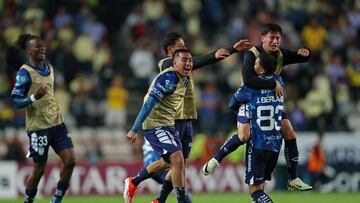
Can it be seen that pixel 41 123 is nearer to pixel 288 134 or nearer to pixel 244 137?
pixel 244 137

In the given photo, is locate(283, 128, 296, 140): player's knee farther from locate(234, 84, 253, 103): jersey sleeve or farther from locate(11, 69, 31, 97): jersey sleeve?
locate(11, 69, 31, 97): jersey sleeve

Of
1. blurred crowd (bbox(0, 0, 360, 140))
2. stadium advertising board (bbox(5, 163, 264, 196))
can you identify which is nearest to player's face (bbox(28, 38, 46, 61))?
stadium advertising board (bbox(5, 163, 264, 196))

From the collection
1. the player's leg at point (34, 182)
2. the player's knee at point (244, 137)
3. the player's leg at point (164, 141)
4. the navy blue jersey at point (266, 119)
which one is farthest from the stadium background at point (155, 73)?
the navy blue jersey at point (266, 119)

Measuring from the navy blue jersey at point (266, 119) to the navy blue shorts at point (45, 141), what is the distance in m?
3.61

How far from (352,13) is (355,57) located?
2.10 metres

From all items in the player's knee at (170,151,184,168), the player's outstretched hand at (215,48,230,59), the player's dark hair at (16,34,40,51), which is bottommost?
the player's knee at (170,151,184,168)

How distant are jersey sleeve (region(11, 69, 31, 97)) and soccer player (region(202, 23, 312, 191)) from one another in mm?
3210

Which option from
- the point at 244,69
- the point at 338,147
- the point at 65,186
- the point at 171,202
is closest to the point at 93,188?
the point at 171,202

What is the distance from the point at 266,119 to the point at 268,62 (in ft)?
2.63

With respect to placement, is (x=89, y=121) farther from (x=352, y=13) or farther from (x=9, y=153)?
(x=352, y=13)

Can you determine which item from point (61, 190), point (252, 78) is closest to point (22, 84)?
point (61, 190)

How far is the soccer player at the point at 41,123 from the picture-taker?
16266mm

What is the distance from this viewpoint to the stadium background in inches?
994

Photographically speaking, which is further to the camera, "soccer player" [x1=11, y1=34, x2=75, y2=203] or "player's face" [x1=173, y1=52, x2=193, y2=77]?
"soccer player" [x1=11, y1=34, x2=75, y2=203]
